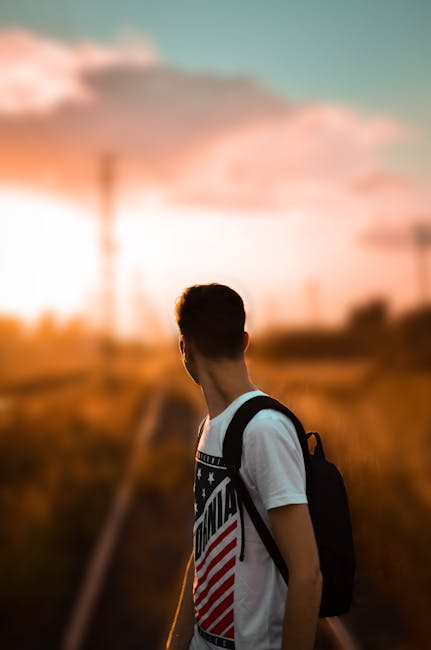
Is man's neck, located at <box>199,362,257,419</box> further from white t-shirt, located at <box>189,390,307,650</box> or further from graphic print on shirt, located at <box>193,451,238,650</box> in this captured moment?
graphic print on shirt, located at <box>193,451,238,650</box>

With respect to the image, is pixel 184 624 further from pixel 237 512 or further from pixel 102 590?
pixel 102 590

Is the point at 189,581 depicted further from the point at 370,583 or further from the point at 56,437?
the point at 56,437

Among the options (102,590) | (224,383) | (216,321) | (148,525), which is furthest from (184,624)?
(148,525)

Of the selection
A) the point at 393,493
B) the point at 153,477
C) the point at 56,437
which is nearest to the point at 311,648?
the point at 393,493

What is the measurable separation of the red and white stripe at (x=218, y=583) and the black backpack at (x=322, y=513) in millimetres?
113

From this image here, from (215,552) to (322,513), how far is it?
1.04 feet

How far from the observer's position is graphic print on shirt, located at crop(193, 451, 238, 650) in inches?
61.0

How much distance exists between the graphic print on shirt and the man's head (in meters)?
0.28

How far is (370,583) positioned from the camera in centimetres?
563

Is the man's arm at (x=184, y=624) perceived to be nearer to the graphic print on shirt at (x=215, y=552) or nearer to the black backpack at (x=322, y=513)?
the graphic print on shirt at (x=215, y=552)

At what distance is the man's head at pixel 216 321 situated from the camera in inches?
62.4

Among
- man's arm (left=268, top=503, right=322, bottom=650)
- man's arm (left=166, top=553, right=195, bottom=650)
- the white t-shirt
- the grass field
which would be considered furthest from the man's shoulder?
the grass field

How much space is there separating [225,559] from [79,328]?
105675 mm

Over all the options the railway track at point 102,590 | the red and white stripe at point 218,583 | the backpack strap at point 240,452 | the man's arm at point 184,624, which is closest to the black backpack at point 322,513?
the backpack strap at point 240,452
